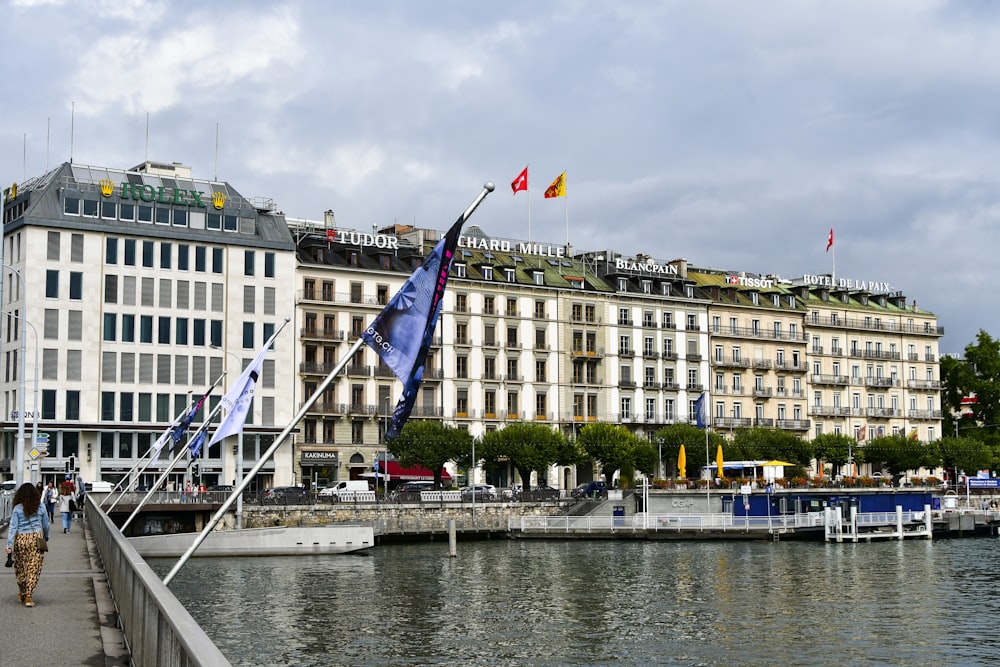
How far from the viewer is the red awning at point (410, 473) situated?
10538 centimetres

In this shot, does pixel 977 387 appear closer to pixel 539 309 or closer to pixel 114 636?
pixel 539 309

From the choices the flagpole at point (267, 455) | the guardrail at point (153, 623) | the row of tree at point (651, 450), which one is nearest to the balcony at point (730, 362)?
the row of tree at point (651, 450)

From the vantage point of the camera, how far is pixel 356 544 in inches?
2972

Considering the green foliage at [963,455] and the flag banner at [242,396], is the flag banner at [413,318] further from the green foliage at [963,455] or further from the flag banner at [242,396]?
the green foliage at [963,455]

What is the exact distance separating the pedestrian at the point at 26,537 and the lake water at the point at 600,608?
13476 mm

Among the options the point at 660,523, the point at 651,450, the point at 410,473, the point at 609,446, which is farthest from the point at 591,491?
the point at 410,473

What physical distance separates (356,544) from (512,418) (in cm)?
4006

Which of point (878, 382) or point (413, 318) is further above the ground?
point (878, 382)

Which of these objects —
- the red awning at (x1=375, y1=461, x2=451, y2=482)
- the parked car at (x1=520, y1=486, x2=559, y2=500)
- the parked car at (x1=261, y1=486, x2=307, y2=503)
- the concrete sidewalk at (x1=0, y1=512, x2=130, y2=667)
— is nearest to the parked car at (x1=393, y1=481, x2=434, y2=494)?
the red awning at (x1=375, y1=461, x2=451, y2=482)

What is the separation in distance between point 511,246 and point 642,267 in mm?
12957

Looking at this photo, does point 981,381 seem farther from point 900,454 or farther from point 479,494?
point 479,494

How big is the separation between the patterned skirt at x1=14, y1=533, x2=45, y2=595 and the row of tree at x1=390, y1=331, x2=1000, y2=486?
7784 centimetres

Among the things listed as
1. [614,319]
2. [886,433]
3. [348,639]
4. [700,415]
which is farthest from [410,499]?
[886,433]

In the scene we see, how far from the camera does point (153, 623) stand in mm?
13500
